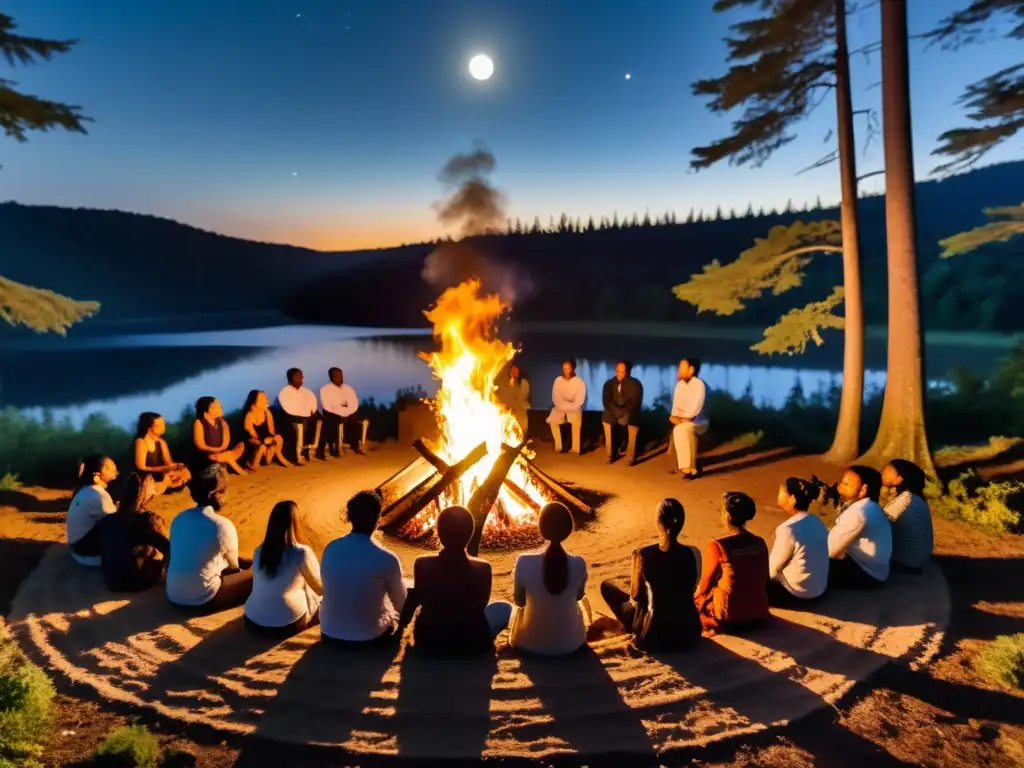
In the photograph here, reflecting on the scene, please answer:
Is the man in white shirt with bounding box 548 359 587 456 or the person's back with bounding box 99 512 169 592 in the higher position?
the man in white shirt with bounding box 548 359 587 456

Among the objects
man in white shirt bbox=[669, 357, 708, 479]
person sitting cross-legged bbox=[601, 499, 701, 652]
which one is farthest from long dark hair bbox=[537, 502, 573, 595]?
man in white shirt bbox=[669, 357, 708, 479]

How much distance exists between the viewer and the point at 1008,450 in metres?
10.7

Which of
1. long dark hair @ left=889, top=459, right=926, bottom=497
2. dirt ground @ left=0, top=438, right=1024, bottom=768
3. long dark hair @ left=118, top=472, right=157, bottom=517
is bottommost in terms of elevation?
dirt ground @ left=0, top=438, right=1024, bottom=768

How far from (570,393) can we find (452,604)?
756 centimetres

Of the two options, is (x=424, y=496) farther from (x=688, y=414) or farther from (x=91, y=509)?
(x=688, y=414)

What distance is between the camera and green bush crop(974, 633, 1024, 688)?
4391 mm

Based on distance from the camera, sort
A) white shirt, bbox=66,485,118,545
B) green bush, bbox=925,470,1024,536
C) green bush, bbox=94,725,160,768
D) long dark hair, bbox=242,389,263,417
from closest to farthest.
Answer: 1. green bush, bbox=94,725,160,768
2. white shirt, bbox=66,485,118,545
3. green bush, bbox=925,470,1024,536
4. long dark hair, bbox=242,389,263,417

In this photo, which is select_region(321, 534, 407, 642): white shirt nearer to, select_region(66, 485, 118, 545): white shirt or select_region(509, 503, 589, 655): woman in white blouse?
select_region(509, 503, 589, 655): woman in white blouse

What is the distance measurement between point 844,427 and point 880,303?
41.6 meters

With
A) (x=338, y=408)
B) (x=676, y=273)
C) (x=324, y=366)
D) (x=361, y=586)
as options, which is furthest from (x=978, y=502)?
(x=676, y=273)

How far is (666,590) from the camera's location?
14.6 feet

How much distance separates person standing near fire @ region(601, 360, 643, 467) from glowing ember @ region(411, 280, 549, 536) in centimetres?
151

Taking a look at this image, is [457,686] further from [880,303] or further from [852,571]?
[880,303]

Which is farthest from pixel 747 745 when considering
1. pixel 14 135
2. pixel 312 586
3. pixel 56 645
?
pixel 14 135
